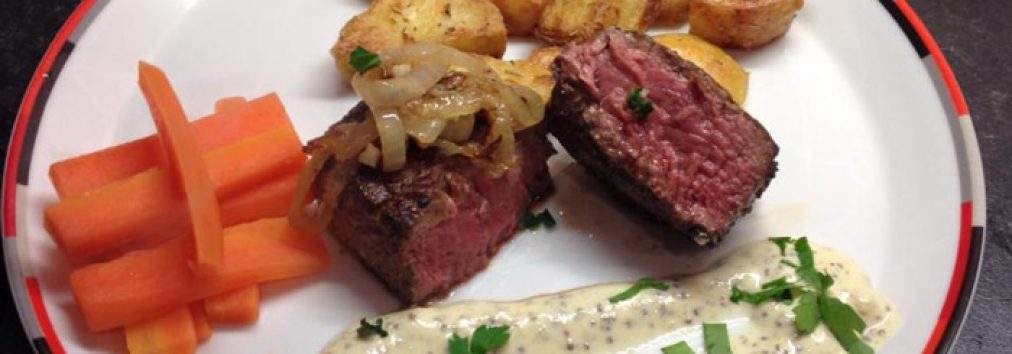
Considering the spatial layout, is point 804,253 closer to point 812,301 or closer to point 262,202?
point 812,301

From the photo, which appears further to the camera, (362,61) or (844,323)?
(844,323)

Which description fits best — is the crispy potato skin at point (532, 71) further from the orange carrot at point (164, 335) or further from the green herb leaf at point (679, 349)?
the orange carrot at point (164, 335)

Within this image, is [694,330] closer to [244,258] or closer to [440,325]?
[440,325]

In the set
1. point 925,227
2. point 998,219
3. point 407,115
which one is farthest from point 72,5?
point 998,219

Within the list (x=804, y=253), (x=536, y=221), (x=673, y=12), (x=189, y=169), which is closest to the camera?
(x=189, y=169)

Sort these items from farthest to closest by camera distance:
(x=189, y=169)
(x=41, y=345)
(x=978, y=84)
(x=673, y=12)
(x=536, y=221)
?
(x=978, y=84)
(x=673, y=12)
(x=536, y=221)
(x=189, y=169)
(x=41, y=345)

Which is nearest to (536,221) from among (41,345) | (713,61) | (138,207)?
(713,61)

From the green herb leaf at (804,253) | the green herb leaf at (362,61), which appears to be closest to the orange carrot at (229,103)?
the green herb leaf at (362,61)
